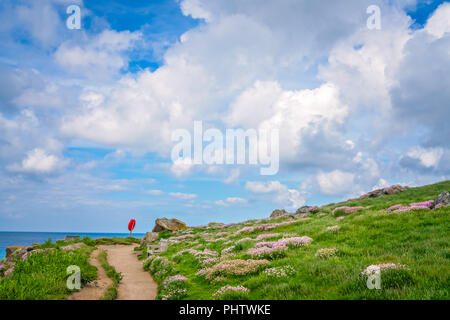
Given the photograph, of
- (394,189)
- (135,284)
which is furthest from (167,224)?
Result: (394,189)

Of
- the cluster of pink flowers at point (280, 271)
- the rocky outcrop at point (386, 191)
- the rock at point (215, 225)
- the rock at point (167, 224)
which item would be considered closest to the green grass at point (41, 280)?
the cluster of pink flowers at point (280, 271)

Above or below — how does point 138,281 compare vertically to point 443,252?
below

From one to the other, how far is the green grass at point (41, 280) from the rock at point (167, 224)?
112 feet

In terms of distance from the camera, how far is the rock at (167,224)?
52.5 m

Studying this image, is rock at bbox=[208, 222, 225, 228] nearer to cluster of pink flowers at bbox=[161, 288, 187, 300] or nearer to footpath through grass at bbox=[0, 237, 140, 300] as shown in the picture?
footpath through grass at bbox=[0, 237, 140, 300]

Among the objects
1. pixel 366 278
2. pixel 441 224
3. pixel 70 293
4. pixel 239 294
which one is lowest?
pixel 70 293

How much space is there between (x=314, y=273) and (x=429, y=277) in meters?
3.66

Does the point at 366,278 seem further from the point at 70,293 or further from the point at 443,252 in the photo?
the point at 70,293

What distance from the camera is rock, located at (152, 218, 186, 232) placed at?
5249cm

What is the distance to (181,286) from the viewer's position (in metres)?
13.4

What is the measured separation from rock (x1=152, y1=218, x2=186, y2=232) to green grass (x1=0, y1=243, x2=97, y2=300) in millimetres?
34105

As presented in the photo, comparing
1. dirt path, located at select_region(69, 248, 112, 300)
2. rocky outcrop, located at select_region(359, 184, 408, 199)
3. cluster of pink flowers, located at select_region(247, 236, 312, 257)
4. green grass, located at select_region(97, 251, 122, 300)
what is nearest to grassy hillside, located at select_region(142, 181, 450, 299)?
cluster of pink flowers, located at select_region(247, 236, 312, 257)
